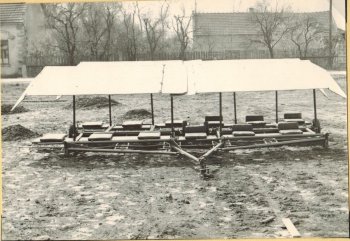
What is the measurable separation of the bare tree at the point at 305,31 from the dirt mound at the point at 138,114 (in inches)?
411

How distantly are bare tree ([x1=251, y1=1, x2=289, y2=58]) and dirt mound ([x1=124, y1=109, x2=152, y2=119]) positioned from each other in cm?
659

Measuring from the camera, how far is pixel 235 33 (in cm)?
2453

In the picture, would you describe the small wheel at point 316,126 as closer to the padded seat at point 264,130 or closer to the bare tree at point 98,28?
the padded seat at point 264,130

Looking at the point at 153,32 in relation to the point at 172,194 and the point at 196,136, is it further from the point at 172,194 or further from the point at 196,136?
the point at 172,194

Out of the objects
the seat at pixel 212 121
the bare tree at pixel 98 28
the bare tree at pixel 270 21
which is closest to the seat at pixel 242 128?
the seat at pixel 212 121

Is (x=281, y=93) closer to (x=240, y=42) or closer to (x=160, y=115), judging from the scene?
(x=240, y=42)

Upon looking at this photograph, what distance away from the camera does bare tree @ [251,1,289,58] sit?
791 inches

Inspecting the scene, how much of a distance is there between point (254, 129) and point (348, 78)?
4903 mm

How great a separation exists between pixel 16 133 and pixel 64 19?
7.34 m

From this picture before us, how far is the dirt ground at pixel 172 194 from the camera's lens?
21.6ft

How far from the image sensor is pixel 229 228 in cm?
656

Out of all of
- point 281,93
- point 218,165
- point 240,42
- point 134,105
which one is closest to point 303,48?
point 240,42

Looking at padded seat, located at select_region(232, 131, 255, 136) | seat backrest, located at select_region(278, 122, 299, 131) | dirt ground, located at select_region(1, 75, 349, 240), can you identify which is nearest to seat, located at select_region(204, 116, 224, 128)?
padded seat, located at select_region(232, 131, 255, 136)

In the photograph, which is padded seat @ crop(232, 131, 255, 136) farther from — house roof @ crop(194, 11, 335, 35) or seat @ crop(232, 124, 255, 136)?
house roof @ crop(194, 11, 335, 35)
